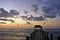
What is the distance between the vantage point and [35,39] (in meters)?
18.2

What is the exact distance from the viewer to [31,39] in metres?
19.1

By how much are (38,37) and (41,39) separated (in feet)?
2.25

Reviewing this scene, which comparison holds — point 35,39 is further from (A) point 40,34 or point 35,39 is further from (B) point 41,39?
(A) point 40,34

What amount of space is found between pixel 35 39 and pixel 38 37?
1047 mm

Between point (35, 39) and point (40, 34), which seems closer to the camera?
point (35, 39)

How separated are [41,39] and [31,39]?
1236 millimetres

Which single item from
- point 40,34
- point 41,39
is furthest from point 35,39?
point 40,34

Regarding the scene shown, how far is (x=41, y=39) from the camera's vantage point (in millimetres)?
18578

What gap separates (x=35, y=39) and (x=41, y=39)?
781 millimetres

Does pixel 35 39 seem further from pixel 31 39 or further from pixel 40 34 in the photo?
pixel 40 34

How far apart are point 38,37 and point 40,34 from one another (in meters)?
1.21

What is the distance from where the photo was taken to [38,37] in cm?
1917

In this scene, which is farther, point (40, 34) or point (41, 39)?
point (40, 34)

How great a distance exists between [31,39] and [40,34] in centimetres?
170
